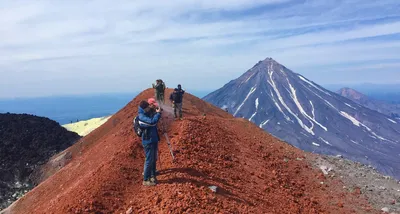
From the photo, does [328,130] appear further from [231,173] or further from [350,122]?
[231,173]

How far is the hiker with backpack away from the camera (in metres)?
10.9

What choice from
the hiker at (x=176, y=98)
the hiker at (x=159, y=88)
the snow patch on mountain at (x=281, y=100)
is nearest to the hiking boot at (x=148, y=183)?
A: the hiker at (x=176, y=98)

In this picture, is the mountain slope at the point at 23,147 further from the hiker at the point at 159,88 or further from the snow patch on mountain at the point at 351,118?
the snow patch on mountain at the point at 351,118

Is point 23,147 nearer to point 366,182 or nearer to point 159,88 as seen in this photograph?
point 159,88

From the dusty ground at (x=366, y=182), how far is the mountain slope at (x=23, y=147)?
20353mm

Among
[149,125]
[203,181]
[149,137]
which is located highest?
[149,125]

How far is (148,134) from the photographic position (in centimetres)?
1098

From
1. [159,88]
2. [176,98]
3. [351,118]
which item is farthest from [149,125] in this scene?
[351,118]

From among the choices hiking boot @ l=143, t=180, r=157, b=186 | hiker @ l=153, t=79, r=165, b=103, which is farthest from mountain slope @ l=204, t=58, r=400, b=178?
hiking boot @ l=143, t=180, r=157, b=186

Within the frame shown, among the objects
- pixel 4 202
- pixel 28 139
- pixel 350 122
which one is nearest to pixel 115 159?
pixel 4 202

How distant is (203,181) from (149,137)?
2431 mm

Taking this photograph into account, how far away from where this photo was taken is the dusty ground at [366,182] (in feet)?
48.6

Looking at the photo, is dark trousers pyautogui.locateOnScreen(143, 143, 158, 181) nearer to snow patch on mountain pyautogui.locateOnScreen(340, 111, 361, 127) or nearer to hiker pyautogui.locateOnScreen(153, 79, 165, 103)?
hiker pyautogui.locateOnScreen(153, 79, 165, 103)

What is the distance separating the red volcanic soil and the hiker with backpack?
0.54 m
